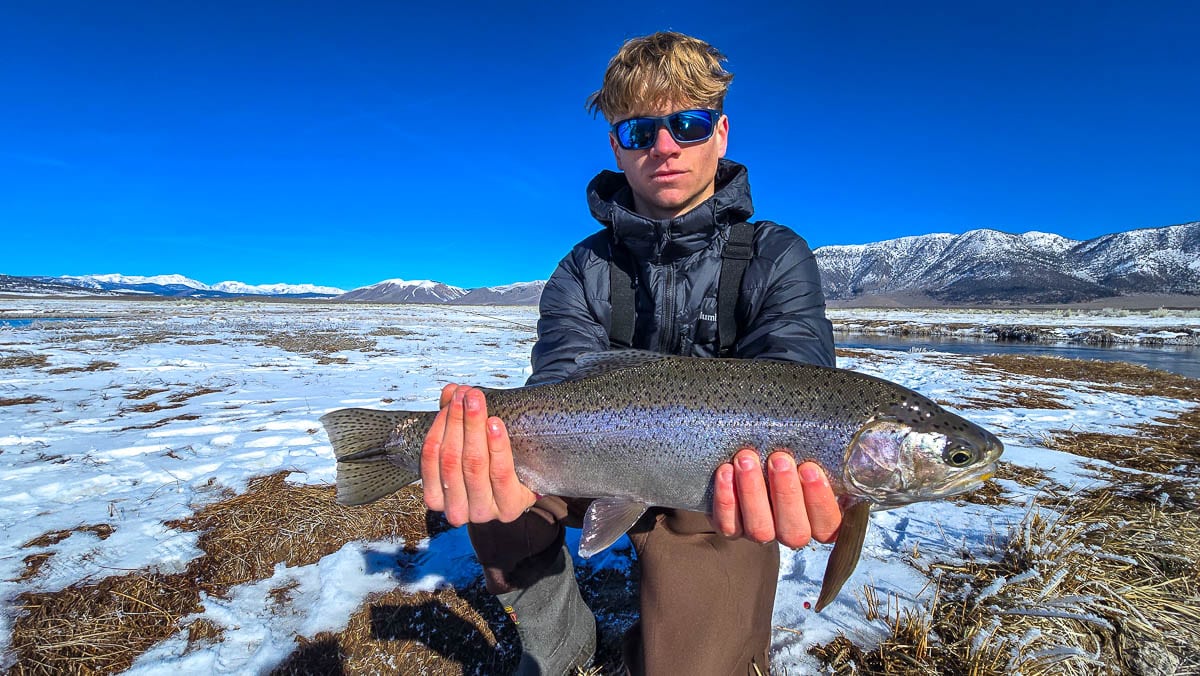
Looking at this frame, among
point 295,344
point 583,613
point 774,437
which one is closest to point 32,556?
point 583,613

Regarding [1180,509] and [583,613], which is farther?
[1180,509]

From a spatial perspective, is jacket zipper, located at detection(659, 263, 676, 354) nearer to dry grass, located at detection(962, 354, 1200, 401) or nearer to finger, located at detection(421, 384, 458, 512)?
finger, located at detection(421, 384, 458, 512)

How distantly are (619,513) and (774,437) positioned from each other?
887 millimetres

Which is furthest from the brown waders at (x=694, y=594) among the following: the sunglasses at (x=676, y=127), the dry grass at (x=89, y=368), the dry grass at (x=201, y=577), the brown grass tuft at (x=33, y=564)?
the dry grass at (x=89, y=368)

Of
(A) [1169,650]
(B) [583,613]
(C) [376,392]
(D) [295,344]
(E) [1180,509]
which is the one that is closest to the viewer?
(A) [1169,650]

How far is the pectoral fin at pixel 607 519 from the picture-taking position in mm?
2619

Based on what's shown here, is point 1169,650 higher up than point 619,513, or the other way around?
point 619,513

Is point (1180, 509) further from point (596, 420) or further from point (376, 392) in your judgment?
point (376, 392)

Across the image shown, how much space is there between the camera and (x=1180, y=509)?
3992 mm

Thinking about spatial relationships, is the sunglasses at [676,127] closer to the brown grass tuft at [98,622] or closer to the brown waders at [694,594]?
the brown waders at [694,594]

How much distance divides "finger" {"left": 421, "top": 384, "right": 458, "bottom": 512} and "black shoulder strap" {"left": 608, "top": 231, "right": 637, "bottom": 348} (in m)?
1.31

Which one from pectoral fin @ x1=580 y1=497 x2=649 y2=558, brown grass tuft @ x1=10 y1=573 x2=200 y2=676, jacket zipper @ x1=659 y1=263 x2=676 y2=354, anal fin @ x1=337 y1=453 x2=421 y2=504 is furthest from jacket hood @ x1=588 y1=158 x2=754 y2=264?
brown grass tuft @ x1=10 y1=573 x2=200 y2=676

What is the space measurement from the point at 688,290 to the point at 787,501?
161 cm

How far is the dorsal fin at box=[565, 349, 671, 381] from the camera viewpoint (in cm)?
282
